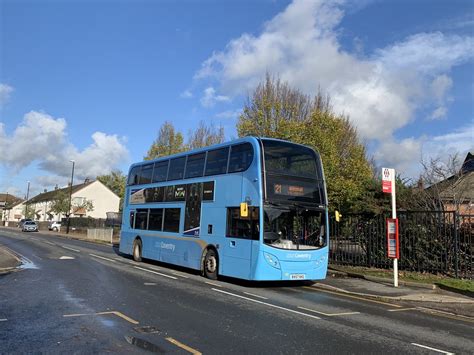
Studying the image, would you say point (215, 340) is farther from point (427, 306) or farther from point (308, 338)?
point (427, 306)

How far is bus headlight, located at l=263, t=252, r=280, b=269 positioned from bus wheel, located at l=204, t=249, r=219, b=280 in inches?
92.7

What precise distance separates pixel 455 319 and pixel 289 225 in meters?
5.01

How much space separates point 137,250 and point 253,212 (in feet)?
29.1

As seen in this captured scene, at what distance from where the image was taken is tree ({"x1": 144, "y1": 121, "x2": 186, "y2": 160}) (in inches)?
1666

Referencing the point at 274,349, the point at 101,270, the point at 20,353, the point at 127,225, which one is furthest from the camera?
the point at 127,225

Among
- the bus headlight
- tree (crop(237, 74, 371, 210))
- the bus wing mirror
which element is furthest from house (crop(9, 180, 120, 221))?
the bus headlight

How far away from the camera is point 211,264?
1434 cm

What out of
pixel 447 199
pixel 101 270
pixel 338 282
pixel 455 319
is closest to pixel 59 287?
pixel 101 270

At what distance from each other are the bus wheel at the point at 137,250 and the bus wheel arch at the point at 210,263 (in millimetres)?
5565

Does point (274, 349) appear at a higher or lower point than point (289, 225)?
lower

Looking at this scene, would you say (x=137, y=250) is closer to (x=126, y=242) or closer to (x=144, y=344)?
(x=126, y=242)

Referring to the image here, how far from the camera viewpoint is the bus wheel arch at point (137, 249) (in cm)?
1941

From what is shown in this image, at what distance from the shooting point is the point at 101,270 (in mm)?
15477

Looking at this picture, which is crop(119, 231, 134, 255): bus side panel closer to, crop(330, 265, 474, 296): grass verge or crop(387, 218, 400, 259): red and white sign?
crop(330, 265, 474, 296): grass verge
